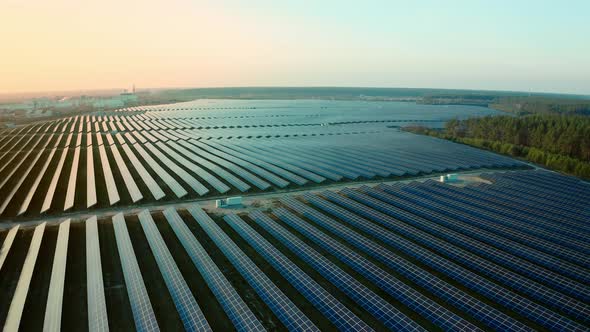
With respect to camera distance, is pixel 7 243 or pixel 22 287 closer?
pixel 22 287

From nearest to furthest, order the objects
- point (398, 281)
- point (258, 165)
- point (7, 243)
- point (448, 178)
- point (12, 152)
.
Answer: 1. point (398, 281)
2. point (7, 243)
3. point (448, 178)
4. point (258, 165)
5. point (12, 152)

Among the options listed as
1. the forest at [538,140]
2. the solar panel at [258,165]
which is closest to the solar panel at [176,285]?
the solar panel at [258,165]

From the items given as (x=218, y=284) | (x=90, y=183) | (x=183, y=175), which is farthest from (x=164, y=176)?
(x=218, y=284)

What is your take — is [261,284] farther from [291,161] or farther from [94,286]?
[291,161]

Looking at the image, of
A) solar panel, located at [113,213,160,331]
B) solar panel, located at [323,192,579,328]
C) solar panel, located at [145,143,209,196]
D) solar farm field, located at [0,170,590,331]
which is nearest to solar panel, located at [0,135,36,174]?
solar panel, located at [145,143,209,196]

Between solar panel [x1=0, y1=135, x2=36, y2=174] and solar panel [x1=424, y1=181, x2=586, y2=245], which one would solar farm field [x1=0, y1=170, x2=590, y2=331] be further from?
solar panel [x1=0, y1=135, x2=36, y2=174]

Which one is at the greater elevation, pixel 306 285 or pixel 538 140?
pixel 538 140

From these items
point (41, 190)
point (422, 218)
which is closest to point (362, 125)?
point (422, 218)
